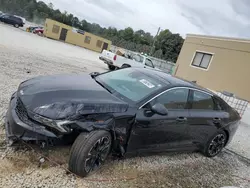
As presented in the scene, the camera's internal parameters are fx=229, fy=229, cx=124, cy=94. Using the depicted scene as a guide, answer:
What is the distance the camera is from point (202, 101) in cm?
432

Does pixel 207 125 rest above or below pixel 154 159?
above

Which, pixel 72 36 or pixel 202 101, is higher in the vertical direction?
pixel 202 101

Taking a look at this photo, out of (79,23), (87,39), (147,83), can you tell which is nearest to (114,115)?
(147,83)

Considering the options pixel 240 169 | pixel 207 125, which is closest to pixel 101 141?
pixel 207 125

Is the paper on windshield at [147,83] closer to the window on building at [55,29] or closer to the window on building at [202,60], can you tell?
the window on building at [202,60]

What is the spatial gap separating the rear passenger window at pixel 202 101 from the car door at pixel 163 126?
0.79 feet

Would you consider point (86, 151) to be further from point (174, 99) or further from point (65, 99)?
point (174, 99)

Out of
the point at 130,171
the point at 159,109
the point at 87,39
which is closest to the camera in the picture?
the point at 159,109

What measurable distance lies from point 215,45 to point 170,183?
1792 cm

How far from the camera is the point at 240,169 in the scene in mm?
4680

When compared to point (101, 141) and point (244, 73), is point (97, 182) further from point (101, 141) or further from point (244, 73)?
point (244, 73)

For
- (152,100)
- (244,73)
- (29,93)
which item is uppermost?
(244,73)

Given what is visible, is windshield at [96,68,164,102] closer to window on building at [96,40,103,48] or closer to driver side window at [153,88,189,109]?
driver side window at [153,88,189,109]

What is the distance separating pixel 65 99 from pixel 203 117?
8.43ft
